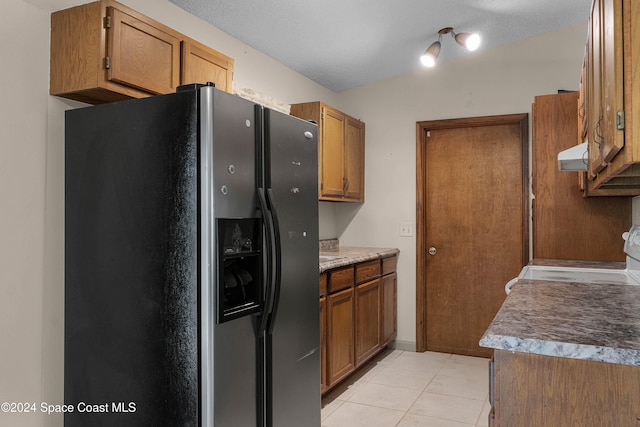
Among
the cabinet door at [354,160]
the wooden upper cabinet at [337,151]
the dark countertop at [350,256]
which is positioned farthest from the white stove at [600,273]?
the cabinet door at [354,160]

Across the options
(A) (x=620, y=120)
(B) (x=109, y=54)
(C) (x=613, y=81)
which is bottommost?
(A) (x=620, y=120)

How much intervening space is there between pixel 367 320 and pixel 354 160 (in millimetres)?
1413

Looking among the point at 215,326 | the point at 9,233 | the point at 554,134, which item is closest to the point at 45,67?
the point at 9,233

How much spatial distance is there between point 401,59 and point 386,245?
5.37 feet

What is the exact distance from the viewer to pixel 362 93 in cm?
439

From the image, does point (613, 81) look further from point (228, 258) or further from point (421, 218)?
point (421, 218)

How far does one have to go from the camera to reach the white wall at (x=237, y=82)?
1749 millimetres

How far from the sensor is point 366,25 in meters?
3.10

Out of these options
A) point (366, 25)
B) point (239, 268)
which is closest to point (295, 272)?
point (239, 268)

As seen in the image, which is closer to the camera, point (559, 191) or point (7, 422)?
point (7, 422)

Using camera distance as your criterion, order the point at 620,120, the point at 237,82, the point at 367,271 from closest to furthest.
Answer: the point at 620,120 → the point at 237,82 → the point at 367,271

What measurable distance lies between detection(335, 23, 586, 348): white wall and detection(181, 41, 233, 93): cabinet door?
2125 millimetres

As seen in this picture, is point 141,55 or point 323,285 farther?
point 323,285

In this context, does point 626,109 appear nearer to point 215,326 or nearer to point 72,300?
point 215,326
